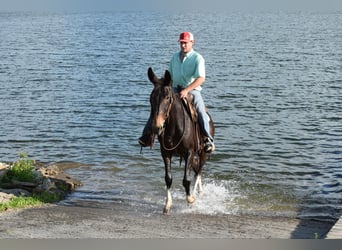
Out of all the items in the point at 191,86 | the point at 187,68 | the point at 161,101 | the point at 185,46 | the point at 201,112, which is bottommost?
the point at 201,112

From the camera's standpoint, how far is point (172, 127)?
34.2 feet

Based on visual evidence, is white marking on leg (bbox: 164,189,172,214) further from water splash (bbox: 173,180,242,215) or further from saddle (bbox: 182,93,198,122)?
saddle (bbox: 182,93,198,122)

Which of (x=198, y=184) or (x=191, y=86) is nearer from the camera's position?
(x=191, y=86)

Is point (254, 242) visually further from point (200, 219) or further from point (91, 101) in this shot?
point (91, 101)

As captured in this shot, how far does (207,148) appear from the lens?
11.5m

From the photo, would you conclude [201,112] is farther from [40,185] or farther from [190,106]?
[40,185]

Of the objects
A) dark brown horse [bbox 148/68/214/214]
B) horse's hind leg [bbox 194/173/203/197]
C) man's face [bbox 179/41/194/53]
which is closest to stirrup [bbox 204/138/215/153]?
dark brown horse [bbox 148/68/214/214]

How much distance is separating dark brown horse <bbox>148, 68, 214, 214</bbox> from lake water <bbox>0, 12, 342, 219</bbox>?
1216mm

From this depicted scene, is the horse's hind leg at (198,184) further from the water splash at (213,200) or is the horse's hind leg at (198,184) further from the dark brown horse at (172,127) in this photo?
the dark brown horse at (172,127)

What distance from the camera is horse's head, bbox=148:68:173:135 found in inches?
384

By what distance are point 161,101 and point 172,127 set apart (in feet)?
2.62

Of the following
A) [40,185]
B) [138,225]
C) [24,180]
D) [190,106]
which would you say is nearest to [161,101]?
[190,106]

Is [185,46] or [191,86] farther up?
[185,46]

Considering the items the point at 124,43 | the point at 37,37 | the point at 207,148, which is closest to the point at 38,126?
the point at 207,148
